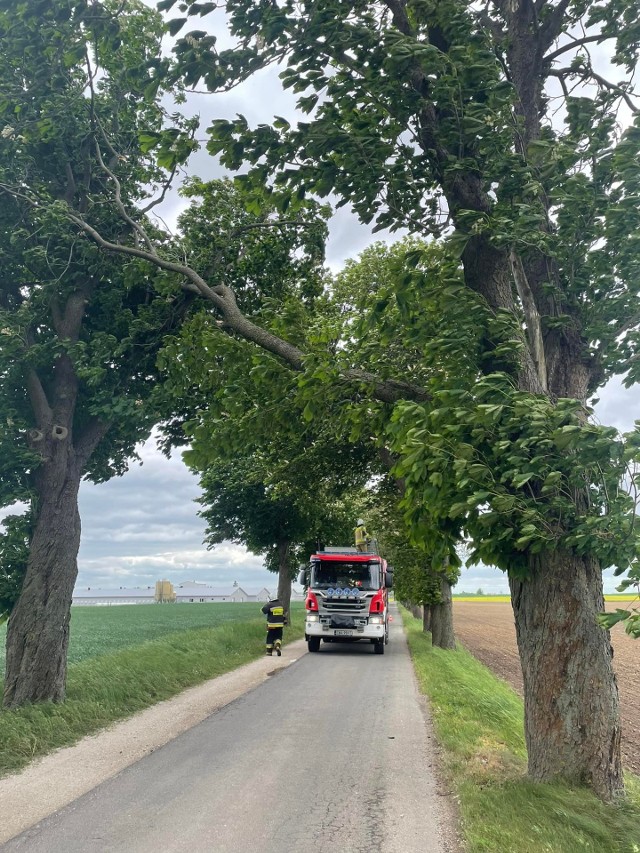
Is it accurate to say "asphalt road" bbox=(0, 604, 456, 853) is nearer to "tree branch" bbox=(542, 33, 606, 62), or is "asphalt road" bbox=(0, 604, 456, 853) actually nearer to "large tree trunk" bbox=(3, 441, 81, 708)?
"large tree trunk" bbox=(3, 441, 81, 708)

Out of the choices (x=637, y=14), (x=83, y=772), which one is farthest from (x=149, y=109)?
(x=83, y=772)

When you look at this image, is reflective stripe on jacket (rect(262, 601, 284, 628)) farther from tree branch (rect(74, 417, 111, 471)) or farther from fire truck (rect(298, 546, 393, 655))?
tree branch (rect(74, 417, 111, 471))

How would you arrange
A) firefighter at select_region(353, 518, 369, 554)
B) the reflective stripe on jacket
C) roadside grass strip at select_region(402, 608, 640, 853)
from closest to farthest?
roadside grass strip at select_region(402, 608, 640, 853)
the reflective stripe on jacket
firefighter at select_region(353, 518, 369, 554)


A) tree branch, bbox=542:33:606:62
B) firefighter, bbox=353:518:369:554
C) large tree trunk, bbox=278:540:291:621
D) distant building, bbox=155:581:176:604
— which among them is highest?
tree branch, bbox=542:33:606:62

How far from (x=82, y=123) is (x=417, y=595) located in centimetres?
1557

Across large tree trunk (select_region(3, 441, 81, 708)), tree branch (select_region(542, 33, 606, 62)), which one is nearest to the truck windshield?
large tree trunk (select_region(3, 441, 81, 708))

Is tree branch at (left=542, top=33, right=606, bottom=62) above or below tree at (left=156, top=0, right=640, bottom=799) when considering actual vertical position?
above

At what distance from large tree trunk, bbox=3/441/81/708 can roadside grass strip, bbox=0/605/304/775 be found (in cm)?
53

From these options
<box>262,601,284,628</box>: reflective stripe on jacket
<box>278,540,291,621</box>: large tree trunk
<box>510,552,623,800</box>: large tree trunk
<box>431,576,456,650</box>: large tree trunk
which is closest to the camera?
<box>510,552,623,800</box>: large tree trunk

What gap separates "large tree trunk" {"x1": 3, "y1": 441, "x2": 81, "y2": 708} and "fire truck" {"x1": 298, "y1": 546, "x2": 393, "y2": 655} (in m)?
10.3

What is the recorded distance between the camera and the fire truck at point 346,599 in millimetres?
19125

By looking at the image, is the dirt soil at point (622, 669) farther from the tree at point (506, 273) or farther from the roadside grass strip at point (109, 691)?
the roadside grass strip at point (109, 691)

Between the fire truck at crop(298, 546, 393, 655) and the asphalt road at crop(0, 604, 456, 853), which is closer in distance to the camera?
the asphalt road at crop(0, 604, 456, 853)

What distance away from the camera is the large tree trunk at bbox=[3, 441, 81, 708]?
9172mm
